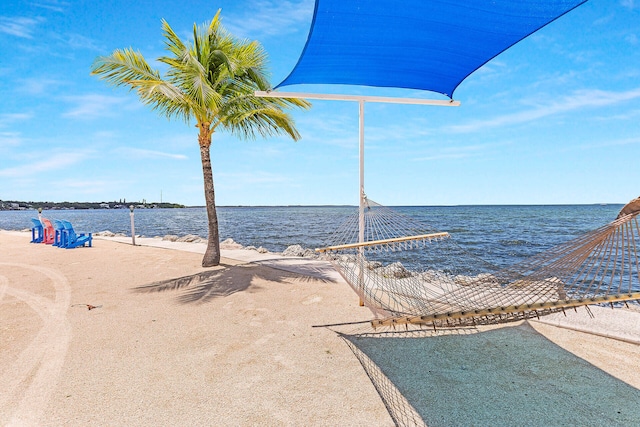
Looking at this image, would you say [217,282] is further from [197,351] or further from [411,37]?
[411,37]

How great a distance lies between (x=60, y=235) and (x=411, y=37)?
10608 millimetres

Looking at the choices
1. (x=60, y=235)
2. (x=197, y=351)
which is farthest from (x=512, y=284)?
(x=60, y=235)

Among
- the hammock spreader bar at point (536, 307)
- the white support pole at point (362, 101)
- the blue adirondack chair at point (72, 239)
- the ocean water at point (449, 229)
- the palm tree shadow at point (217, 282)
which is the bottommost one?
the ocean water at point (449, 229)

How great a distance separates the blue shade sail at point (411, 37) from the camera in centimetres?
249

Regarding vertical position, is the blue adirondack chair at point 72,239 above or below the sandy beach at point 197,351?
above

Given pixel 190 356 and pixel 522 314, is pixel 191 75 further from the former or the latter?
pixel 522 314

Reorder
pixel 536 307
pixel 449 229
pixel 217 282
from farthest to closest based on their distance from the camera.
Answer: pixel 449 229 → pixel 217 282 → pixel 536 307

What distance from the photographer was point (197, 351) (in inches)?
117

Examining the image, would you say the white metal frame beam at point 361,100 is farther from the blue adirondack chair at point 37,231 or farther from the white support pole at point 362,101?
the blue adirondack chair at point 37,231

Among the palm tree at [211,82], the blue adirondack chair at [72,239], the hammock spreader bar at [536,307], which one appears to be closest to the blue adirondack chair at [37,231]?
the blue adirondack chair at [72,239]

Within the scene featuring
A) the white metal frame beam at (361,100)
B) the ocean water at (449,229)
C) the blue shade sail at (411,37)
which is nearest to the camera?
the blue shade sail at (411,37)

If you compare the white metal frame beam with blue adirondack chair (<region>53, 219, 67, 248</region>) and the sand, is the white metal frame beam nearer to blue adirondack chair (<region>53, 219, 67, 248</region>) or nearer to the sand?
the sand

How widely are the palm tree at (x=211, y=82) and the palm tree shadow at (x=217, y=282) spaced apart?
715mm

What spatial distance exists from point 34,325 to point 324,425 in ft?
11.2
